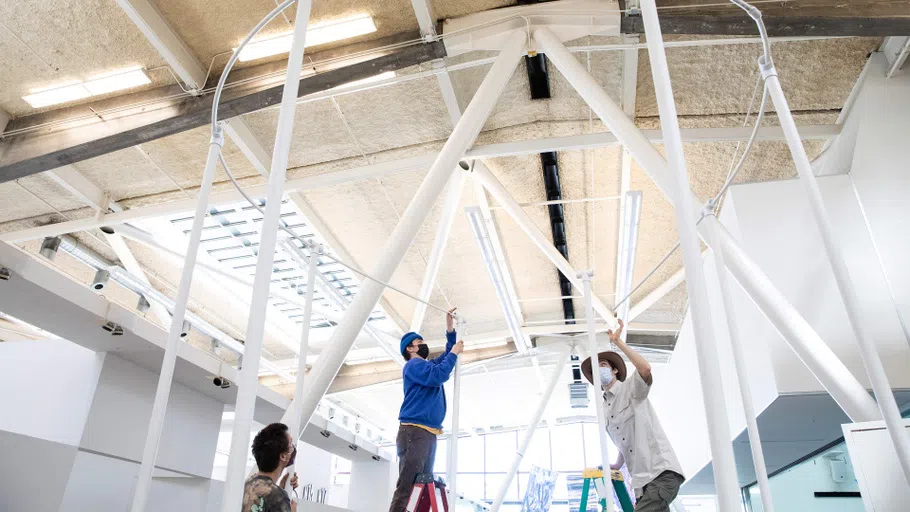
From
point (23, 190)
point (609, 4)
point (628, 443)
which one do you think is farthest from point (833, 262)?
point (23, 190)

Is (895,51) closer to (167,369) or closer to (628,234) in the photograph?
(628,234)

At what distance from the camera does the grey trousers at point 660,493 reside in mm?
4031

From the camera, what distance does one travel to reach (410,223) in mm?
7383

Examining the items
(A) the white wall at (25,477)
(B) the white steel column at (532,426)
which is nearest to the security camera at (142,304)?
(A) the white wall at (25,477)

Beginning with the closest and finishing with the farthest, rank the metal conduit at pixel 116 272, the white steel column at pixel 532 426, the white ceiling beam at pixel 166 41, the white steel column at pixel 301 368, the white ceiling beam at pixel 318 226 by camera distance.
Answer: the white steel column at pixel 301 368 < the white ceiling beam at pixel 166 41 < the white ceiling beam at pixel 318 226 < the metal conduit at pixel 116 272 < the white steel column at pixel 532 426

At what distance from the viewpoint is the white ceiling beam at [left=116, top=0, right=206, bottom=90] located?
7603 millimetres

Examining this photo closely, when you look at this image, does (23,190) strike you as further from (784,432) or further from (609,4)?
→ (784,432)

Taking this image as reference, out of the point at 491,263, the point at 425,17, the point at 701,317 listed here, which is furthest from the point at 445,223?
the point at 701,317

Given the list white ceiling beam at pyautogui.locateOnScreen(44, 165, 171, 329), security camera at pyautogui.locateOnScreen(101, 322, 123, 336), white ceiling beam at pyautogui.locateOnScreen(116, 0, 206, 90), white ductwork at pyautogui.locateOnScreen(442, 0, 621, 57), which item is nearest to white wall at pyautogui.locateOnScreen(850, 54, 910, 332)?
white ductwork at pyautogui.locateOnScreen(442, 0, 621, 57)

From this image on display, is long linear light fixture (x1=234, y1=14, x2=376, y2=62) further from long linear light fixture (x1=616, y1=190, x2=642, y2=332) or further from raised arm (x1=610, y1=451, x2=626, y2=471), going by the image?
raised arm (x1=610, y1=451, x2=626, y2=471)

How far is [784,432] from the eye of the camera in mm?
8445

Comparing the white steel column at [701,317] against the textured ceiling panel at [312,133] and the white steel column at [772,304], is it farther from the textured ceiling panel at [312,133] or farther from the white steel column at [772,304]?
the textured ceiling panel at [312,133]

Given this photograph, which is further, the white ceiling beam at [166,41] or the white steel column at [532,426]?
the white steel column at [532,426]

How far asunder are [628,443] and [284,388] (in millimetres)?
17677
